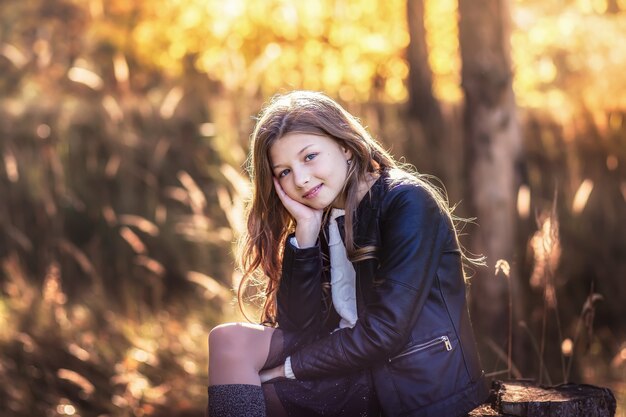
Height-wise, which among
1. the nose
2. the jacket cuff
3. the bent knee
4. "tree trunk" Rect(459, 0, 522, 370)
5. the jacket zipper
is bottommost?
the jacket cuff

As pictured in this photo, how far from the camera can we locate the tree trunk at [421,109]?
21.0 ft

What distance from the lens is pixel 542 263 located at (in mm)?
3625

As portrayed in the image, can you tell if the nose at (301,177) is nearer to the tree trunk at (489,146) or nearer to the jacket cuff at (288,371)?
the jacket cuff at (288,371)

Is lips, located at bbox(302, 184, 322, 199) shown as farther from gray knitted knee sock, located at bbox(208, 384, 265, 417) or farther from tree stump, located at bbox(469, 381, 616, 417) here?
tree stump, located at bbox(469, 381, 616, 417)

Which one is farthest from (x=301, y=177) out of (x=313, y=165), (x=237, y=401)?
(x=237, y=401)

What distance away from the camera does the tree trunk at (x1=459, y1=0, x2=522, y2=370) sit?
4918mm

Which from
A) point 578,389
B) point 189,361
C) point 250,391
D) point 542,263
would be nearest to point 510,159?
point 542,263

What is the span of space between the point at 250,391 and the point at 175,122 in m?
5.02

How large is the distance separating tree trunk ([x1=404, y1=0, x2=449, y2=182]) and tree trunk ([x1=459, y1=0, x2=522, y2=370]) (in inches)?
49.4

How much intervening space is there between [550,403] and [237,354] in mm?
927

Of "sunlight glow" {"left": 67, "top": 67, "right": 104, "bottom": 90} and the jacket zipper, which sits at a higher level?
"sunlight glow" {"left": 67, "top": 67, "right": 104, "bottom": 90}

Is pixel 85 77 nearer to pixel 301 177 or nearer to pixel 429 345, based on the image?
pixel 301 177

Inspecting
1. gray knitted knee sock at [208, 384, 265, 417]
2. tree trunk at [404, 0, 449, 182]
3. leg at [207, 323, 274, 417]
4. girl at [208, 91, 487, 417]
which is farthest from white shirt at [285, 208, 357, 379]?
tree trunk at [404, 0, 449, 182]

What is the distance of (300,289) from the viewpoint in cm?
293
